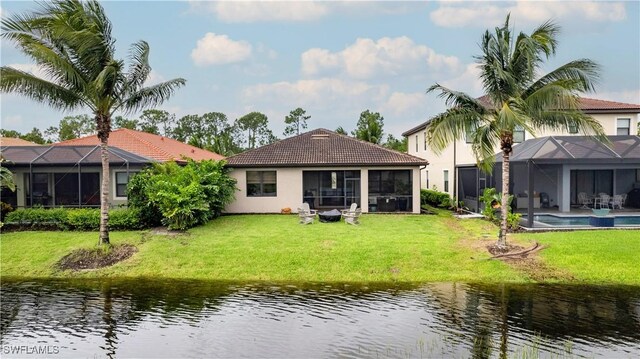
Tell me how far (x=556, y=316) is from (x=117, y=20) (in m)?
18.1

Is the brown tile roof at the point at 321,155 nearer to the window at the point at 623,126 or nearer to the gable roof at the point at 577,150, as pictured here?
the gable roof at the point at 577,150

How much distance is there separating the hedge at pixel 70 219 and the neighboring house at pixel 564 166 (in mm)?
18022

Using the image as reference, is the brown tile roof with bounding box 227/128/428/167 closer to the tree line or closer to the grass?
the grass

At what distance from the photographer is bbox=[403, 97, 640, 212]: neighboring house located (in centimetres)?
2191

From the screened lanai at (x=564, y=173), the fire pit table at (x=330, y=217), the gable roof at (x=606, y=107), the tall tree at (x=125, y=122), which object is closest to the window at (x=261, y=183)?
the fire pit table at (x=330, y=217)

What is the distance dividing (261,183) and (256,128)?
195 ft

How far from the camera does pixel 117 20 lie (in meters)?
18.2

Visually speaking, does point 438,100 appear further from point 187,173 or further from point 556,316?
point 187,173

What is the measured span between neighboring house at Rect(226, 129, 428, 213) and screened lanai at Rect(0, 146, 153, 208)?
563cm

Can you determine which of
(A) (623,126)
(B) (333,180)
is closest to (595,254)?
(A) (623,126)

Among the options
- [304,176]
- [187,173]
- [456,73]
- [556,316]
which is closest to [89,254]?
[187,173]

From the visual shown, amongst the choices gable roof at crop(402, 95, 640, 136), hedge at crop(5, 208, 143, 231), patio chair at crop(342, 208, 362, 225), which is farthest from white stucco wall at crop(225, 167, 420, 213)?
gable roof at crop(402, 95, 640, 136)

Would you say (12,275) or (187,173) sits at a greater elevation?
(187,173)

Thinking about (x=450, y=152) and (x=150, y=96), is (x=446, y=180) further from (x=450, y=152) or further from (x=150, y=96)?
(x=150, y=96)
